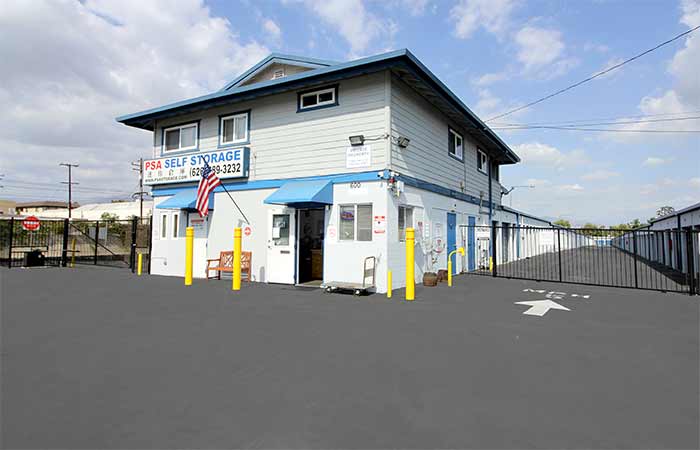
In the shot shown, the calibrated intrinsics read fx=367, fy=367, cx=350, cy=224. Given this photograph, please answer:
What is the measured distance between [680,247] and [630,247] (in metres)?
20.7

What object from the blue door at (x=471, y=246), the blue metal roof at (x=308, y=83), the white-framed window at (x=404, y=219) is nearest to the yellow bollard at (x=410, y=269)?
the white-framed window at (x=404, y=219)

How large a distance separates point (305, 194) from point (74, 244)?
13.8 meters

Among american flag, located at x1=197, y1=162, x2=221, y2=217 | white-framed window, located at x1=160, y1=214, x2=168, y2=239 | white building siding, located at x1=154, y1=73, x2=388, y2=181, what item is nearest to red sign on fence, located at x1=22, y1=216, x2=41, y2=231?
white-framed window, located at x1=160, y1=214, x2=168, y2=239

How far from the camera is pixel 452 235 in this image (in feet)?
44.7

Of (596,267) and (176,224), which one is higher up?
(176,224)

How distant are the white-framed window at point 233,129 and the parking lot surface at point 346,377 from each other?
6.59 meters

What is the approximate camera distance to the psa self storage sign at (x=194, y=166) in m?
11.9

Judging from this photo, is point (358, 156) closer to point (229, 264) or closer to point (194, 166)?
point (229, 264)

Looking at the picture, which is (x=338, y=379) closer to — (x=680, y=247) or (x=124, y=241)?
(x=680, y=247)

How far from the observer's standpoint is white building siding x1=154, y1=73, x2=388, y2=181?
391 inches

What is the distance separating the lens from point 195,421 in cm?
298

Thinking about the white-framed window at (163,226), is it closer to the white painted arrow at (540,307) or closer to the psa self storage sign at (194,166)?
the psa self storage sign at (194,166)

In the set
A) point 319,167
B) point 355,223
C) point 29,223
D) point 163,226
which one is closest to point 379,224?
point 355,223

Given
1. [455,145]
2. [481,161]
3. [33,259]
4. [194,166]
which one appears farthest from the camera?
[481,161]
